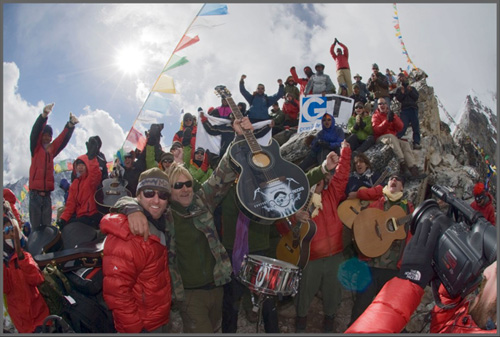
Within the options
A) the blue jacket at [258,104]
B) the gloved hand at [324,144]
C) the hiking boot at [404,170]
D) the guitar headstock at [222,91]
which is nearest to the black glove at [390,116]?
the hiking boot at [404,170]

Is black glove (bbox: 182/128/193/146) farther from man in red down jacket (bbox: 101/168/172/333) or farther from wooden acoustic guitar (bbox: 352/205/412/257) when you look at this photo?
man in red down jacket (bbox: 101/168/172/333)

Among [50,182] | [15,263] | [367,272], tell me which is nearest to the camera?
[15,263]

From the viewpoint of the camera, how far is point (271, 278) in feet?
11.3

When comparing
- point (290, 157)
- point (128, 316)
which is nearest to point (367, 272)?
point (128, 316)

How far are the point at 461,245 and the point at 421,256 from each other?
0.22 metres

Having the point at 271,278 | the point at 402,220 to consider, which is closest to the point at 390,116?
the point at 402,220

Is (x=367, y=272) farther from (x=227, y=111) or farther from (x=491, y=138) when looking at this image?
(x=491, y=138)

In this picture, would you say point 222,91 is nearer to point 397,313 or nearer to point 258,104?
point 397,313

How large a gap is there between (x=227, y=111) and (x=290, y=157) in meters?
2.02

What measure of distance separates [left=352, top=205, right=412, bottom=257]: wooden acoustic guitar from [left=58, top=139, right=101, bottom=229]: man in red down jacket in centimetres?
385

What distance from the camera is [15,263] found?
3.56 metres

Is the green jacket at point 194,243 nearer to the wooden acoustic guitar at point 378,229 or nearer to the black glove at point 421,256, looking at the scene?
the black glove at point 421,256

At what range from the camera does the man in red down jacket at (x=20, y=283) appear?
11.6ft

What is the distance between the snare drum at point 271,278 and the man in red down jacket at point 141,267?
0.78 m
